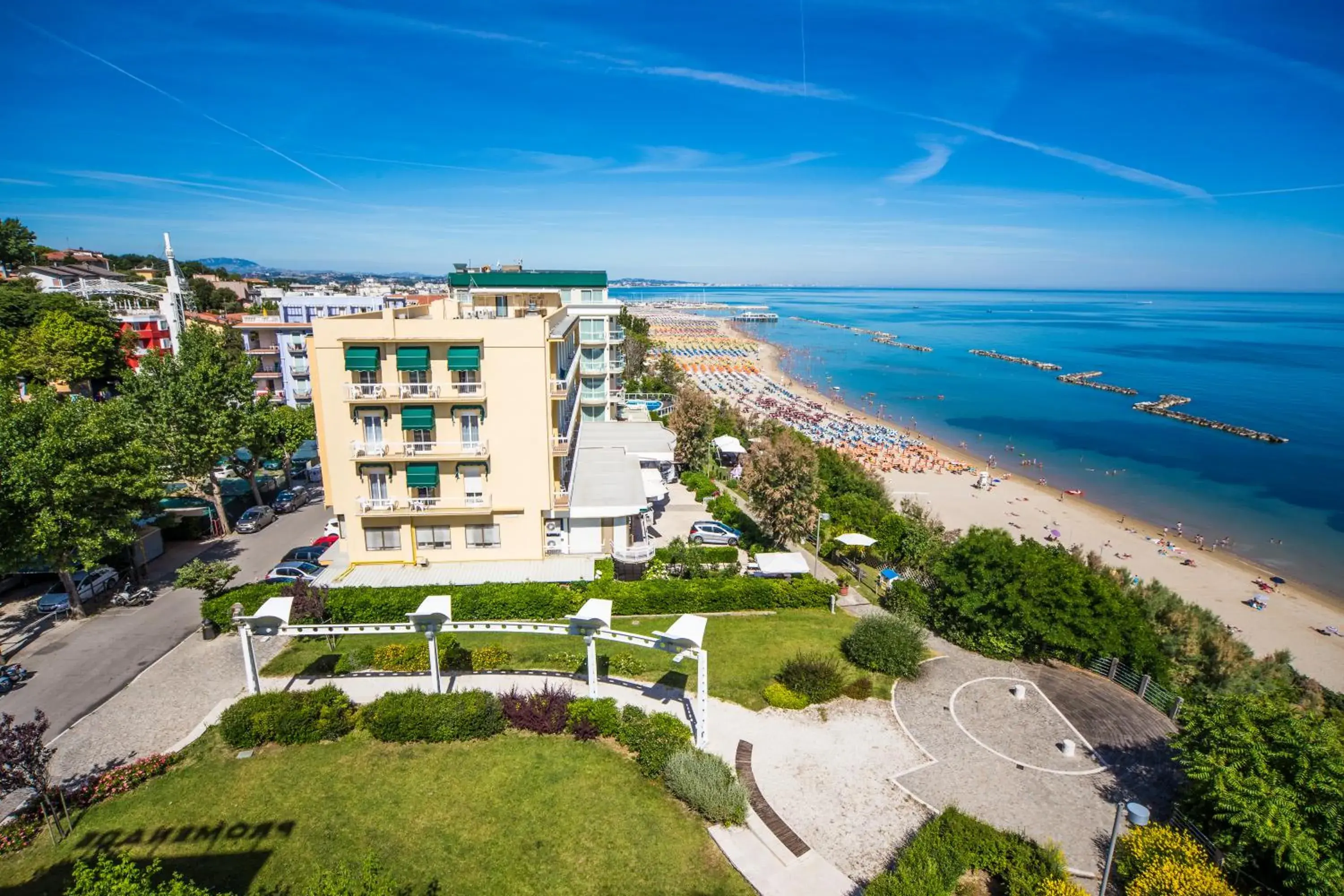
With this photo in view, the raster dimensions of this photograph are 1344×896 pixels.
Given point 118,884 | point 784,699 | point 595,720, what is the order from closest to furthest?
point 118,884
point 595,720
point 784,699

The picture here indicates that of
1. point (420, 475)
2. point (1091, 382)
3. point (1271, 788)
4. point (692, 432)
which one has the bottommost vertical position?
point (1091, 382)

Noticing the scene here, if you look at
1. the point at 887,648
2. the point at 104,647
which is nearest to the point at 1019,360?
the point at 887,648

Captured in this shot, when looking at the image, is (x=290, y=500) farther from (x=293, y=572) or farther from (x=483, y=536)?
(x=483, y=536)

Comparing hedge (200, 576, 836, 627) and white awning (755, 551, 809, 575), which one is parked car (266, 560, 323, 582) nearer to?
hedge (200, 576, 836, 627)

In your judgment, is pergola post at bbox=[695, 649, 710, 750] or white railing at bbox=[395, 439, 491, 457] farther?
white railing at bbox=[395, 439, 491, 457]

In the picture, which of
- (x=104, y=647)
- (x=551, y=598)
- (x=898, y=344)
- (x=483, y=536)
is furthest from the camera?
(x=898, y=344)

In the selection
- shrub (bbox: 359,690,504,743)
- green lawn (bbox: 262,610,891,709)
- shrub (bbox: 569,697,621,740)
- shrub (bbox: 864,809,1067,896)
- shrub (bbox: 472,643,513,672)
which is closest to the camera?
shrub (bbox: 864,809,1067,896)

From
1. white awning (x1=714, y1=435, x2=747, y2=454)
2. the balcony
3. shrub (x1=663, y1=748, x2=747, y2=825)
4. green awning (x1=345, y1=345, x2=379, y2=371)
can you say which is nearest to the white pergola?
shrub (x1=663, y1=748, x2=747, y2=825)
